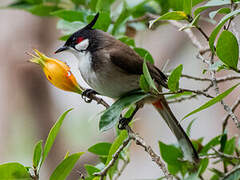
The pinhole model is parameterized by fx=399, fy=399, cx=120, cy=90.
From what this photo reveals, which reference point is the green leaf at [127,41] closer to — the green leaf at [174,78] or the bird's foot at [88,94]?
the bird's foot at [88,94]

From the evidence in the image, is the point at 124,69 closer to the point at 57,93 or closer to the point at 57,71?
the point at 57,71

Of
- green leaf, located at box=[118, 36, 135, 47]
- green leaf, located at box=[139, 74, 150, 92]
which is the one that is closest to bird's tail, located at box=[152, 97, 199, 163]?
green leaf, located at box=[118, 36, 135, 47]

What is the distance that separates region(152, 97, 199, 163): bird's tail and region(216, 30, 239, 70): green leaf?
1.46 feet

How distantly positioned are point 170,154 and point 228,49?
52cm

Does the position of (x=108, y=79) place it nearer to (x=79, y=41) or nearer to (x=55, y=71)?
(x=79, y=41)

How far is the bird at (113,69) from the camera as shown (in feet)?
4.73

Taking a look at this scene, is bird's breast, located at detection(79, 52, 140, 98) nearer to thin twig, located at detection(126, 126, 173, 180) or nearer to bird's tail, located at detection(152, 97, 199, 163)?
bird's tail, located at detection(152, 97, 199, 163)

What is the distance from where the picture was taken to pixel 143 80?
106 centimetres

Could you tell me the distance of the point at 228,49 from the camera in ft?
3.15

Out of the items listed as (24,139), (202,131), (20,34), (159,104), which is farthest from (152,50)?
(159,104)

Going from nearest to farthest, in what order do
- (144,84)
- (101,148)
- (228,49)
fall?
(228,49)
(144,84)
(101,148)

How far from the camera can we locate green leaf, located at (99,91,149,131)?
1.04 metres

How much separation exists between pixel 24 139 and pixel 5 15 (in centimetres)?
138

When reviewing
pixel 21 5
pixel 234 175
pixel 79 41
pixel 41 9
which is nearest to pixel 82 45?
pixel 79 41
